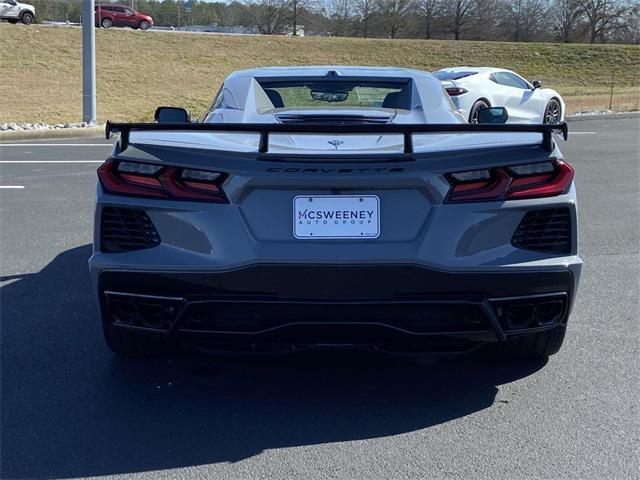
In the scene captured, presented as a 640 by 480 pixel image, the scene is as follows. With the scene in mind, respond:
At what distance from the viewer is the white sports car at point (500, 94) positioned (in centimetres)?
1773

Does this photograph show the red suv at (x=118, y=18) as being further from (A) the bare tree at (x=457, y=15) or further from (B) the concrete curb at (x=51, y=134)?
(B) the concrete curb at (x=51, y=134)

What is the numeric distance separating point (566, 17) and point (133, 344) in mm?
79468

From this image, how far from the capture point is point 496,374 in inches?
172

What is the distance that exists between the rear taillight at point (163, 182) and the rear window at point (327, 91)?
172 centimetres

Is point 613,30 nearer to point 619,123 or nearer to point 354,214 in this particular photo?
point 619,123

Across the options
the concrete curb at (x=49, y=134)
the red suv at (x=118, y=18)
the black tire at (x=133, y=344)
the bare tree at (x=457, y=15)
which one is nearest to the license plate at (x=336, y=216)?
the black tire at (x=133, y=344)

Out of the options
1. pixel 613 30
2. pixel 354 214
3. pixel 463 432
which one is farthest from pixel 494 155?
pixel 613 30

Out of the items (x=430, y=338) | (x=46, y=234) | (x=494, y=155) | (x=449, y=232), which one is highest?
(x=494, y=155)

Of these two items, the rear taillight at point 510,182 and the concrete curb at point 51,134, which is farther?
the concrete curb at point 51,134

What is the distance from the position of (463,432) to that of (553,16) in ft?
267

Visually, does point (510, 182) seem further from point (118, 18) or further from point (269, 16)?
point (269, 16)

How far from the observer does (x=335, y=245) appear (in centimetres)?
357

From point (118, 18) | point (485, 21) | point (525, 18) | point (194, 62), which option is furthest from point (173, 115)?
point (525, 18)

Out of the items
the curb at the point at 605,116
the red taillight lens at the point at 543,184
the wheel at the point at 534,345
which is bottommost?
the curb at the point at 605,116
